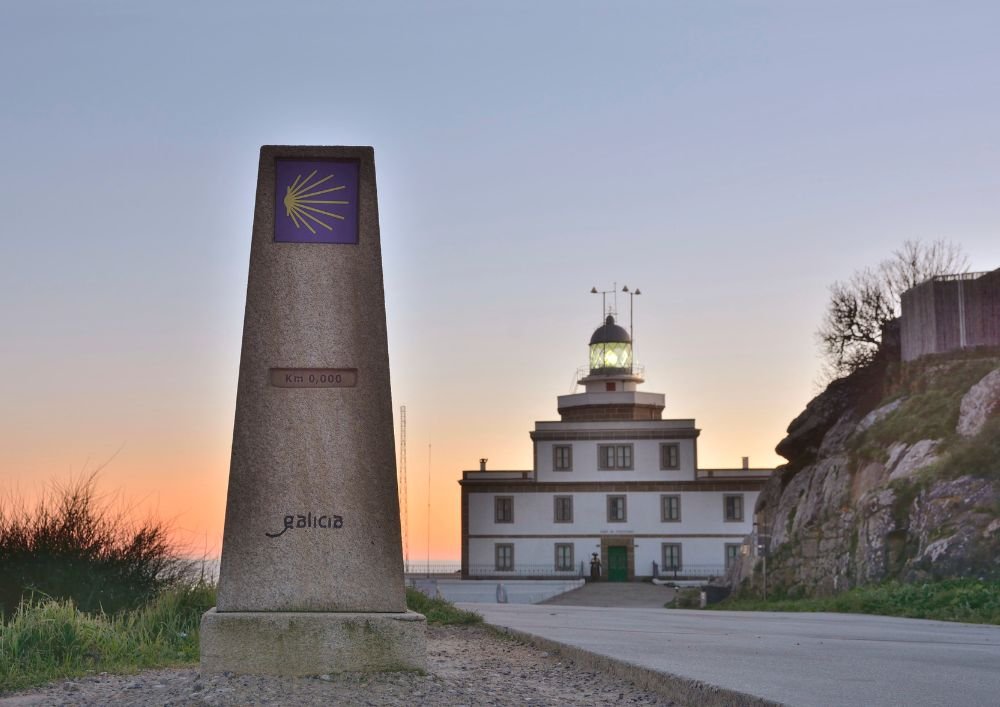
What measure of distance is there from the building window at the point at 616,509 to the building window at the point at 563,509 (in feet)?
6.42

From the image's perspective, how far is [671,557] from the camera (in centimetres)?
5669

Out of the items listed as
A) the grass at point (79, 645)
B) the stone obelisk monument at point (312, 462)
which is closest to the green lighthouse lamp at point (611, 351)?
the grass at point (79, 645)

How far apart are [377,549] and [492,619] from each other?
7.03 m

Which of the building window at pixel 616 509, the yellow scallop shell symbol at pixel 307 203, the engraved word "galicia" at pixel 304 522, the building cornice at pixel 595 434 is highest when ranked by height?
the building cornice at pixel 595 434

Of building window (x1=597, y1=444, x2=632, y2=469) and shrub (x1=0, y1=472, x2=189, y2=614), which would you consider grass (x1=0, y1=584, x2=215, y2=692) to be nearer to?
shrub (x1=0, y1=472, x2=189, y2=614)

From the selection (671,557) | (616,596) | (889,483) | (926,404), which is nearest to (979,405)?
(889,483)

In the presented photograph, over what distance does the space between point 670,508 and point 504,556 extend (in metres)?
8.67

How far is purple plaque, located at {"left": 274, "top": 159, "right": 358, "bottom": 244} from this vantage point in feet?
25.5

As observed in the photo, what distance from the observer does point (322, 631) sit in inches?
279

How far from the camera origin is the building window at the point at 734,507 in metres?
56.9

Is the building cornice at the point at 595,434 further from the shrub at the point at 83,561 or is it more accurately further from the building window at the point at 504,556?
the shrub at the point at 83,561

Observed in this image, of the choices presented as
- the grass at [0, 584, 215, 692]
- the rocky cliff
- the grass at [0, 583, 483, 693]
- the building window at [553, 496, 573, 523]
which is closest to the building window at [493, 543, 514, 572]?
the building window at [553, 496, 573, 523]

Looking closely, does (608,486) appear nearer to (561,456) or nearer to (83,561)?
(561,456)

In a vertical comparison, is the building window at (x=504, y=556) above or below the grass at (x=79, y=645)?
below
